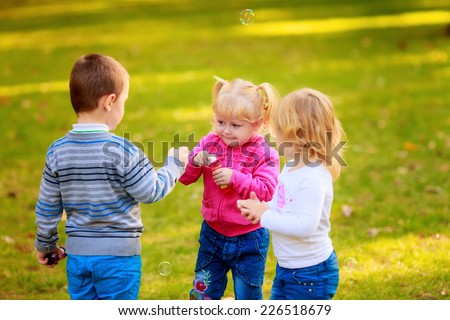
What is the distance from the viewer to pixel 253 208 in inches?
134

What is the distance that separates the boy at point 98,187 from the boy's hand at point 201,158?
0.95 ft

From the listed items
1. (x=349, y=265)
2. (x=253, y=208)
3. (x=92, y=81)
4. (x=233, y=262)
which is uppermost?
Answer: (x=92, y=81)

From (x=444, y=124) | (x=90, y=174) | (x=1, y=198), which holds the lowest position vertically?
(x=1, y=198)

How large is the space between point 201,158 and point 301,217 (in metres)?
0.76

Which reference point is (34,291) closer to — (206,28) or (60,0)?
(206,28)

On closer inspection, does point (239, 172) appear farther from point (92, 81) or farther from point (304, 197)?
point (92, 81)

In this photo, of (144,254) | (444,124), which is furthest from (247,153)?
(444,124)

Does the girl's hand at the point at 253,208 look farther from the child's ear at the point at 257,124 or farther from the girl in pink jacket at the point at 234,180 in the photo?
the child's ear at the point at 257,124

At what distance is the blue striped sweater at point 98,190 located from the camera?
10.6 ft

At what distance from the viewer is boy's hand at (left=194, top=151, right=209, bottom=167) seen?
3.66 m

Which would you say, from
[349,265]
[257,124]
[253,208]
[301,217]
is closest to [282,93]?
[349,265]

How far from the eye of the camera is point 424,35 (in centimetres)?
Result: 1444

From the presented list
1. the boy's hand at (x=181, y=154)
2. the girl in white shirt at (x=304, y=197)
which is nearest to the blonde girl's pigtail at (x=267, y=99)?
the girl in white shirt at (x=304, y=197)
